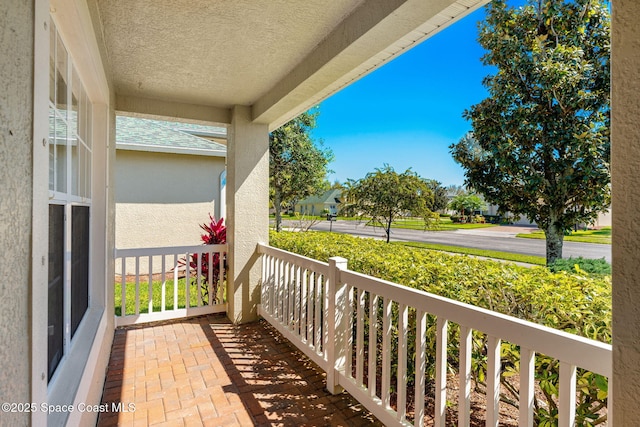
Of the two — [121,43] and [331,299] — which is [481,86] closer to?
[331,299]

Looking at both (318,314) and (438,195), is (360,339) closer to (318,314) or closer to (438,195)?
(318,314)

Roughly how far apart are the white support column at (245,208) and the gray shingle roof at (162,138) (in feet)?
9.40

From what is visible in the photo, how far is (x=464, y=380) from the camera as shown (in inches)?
64.3

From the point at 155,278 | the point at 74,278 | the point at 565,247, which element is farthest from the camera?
the point at 155,278

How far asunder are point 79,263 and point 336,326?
75.2 inches

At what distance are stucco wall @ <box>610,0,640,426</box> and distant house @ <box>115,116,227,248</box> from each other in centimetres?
692

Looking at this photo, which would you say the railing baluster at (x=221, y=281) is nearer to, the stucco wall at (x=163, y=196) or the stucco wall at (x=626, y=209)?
the stucco wall at (x=163, y=196)

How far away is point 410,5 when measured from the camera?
1852 mm

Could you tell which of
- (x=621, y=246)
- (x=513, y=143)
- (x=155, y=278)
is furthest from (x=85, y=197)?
(x=513, y=143)

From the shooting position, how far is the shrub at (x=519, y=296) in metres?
1.57

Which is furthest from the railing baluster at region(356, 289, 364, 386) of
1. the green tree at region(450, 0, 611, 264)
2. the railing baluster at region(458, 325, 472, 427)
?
the green tree at region(450, 0, 611, 264)

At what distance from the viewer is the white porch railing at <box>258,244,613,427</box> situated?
127 cm

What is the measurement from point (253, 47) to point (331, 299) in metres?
2.21


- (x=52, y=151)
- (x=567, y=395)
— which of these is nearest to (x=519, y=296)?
(x=567, y=395)
